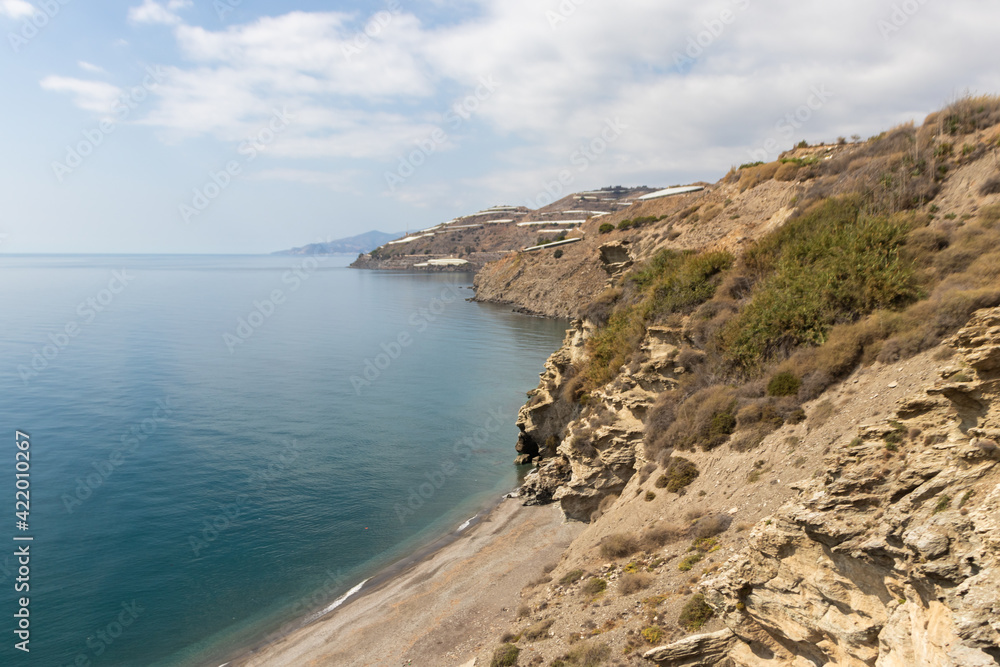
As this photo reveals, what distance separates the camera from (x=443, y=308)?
336 ft

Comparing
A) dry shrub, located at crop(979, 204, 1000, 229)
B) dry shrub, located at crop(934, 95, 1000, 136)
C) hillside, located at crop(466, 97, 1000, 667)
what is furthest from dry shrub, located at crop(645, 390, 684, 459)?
dry shrub, located at crop(934, 95, 1000, 136)

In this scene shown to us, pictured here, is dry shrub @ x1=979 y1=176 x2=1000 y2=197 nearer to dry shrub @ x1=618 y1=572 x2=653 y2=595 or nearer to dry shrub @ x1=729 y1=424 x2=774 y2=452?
dry shrub @ x1=729 y1=424 x2=774 y2=452

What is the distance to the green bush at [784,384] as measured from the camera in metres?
15.3

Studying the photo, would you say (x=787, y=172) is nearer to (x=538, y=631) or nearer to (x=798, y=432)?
(x=798, y=432)

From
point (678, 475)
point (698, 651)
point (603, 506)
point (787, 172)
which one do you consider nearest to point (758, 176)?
point (787, 172)

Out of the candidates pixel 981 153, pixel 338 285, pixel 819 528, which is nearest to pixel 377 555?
pixel 819 528

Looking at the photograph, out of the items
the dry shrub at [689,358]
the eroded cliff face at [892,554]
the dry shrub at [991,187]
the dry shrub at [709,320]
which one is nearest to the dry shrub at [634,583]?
the eroded cliff face at [892,554]

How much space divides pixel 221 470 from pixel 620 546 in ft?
78.1

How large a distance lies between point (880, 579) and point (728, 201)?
102 ft

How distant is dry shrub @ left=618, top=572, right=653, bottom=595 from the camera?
494 inches

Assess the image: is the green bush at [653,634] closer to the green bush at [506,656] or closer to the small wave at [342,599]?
the green bush at [506,656]

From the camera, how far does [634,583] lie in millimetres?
12656

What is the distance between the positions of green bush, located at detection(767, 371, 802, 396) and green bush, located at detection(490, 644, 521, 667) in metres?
10.0

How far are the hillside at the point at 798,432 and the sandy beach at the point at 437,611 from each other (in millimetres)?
1524
